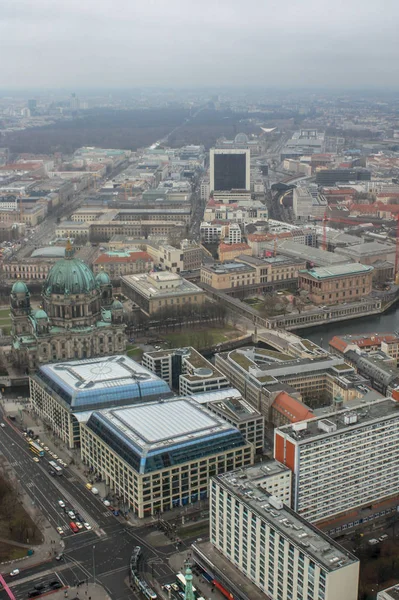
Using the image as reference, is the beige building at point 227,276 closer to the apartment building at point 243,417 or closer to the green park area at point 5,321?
the green park area at point 5,321

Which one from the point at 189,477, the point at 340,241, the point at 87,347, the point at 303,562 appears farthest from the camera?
the point at 340,241

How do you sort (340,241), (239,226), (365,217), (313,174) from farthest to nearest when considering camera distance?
(313,174) → (365,217) → (239,226) → (340,241)

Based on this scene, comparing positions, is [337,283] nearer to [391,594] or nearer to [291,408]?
[291,408]

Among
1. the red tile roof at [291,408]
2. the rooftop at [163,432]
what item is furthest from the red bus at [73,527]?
the red tile roof at [291,408]

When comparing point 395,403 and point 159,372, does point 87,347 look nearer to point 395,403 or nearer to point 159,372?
point 159,372

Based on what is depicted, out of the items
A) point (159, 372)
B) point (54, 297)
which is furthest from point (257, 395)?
point (54, 297)

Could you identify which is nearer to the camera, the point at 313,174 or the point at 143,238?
the point at 143,238

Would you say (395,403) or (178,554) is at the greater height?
(395,403)

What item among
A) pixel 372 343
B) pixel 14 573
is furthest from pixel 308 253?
pixel 14 573

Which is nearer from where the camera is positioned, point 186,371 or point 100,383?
point 100,383
